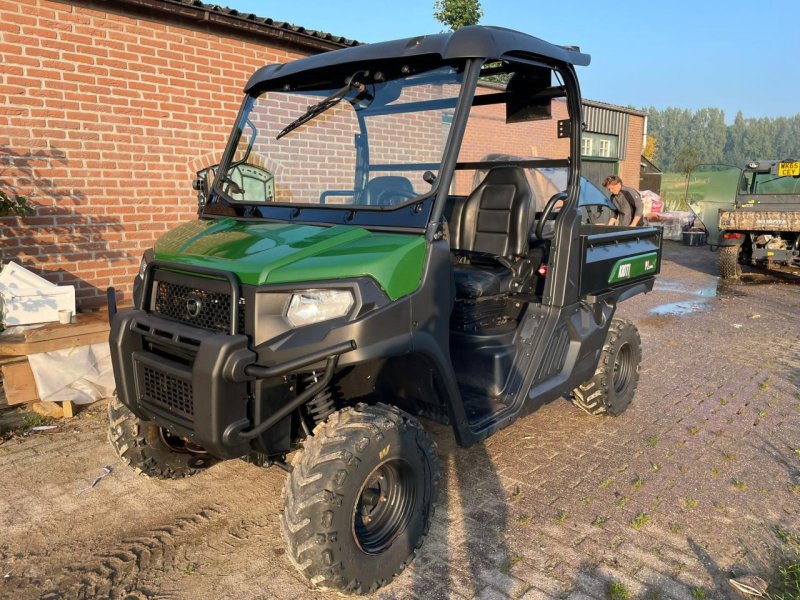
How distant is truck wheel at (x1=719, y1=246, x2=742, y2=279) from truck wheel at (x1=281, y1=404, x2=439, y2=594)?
10.6 m

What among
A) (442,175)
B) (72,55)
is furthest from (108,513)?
(72,55)

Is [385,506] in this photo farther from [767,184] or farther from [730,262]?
[767,184]

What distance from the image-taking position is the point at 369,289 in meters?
2.50

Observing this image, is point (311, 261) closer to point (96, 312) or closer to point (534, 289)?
point (534, 289)

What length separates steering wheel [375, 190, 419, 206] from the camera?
2.94m

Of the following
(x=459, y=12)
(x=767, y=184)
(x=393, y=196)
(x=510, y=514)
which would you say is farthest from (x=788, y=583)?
Result: (x=459, y=12)

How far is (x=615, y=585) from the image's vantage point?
2717mm

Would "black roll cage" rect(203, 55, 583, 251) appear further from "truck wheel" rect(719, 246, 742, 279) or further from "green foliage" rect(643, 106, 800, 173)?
"green foliage" rect(643, 106, 800, 173)

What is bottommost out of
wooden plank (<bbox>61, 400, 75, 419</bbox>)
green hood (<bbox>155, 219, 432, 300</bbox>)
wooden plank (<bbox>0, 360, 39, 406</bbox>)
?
wooden plank (<bbox>61, 400, 75, 419</bbox>)

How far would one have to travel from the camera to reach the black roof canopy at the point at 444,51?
2816 mm

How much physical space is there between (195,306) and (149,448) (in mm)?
1046

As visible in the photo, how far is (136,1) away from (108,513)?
14.8 feet

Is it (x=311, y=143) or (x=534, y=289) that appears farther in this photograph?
(x=534, y=289)

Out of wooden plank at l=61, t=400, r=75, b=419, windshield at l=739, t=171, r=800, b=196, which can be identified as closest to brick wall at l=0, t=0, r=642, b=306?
wooden plank at l=61, t=400, r=75, b=419
